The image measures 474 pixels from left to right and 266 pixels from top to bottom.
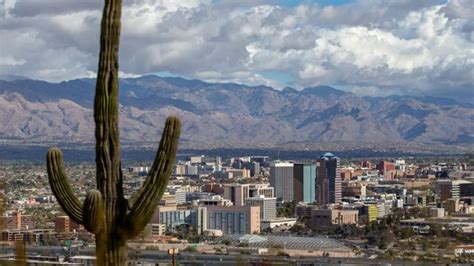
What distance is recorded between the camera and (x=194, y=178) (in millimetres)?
143250

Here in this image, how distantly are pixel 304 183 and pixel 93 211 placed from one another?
4204 inches

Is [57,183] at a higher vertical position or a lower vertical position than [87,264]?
higher

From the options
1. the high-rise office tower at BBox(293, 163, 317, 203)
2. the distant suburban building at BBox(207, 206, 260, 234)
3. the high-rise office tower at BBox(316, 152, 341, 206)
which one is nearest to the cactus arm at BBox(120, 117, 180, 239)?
the distant suburban building at BBox(207, 206, 260, 234)

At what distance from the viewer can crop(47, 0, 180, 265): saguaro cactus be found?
9062mm

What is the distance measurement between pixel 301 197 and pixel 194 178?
30.5 meters

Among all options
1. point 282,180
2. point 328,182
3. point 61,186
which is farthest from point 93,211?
point 282,180

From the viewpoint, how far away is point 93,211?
900 centimetres

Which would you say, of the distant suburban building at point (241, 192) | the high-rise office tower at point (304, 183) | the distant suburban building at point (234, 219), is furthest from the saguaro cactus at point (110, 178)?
the high-rise office tower at point (304, 183)

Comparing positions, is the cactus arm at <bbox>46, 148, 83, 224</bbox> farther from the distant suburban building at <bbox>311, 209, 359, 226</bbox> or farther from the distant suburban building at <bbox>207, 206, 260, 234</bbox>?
the distant suburban building at <bbox>311, 209, 359, 226</bbox>

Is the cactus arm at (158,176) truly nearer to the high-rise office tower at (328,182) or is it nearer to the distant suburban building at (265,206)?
the distant suburban building at (265,206)

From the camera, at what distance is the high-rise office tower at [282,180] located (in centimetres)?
11588

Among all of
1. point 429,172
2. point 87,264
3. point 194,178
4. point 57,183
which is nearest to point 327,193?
point 429,172

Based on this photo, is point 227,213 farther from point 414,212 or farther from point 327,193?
point 327,193

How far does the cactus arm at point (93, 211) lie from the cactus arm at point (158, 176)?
26cm
